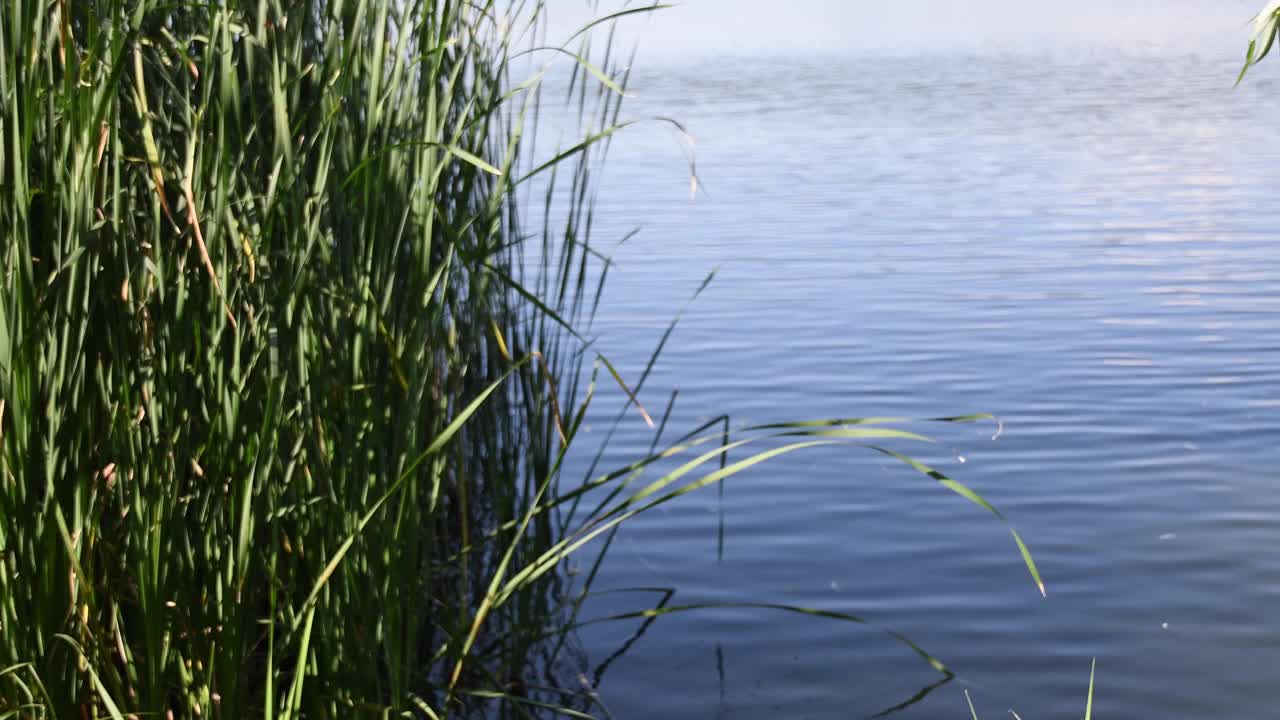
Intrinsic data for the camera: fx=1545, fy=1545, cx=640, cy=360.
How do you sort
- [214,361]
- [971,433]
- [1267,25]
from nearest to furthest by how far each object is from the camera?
[214,361] → [1267,25] → [971,433]

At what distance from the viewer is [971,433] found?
6.16 metres

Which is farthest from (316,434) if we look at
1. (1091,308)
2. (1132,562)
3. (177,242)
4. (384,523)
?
(1091,308)

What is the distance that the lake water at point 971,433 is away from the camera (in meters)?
3.97

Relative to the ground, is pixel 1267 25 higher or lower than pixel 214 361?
higher

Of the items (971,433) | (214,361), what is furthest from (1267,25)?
(971,433)

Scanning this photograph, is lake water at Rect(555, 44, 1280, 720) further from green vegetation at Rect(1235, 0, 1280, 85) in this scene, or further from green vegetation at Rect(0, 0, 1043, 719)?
green vegetation at Rect(1235, 0, 1280, 85)

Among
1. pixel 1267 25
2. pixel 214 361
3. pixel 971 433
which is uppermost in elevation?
pixel 1267 25

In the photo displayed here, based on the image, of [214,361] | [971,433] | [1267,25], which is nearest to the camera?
[214,361]

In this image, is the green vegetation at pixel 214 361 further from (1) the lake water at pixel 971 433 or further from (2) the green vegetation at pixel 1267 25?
(2) the green vegetation at pixel 1267 25

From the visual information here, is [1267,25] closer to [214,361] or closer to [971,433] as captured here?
[214,361]

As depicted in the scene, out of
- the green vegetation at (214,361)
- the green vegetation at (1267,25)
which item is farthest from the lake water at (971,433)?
the green vegetation at (1267,25)

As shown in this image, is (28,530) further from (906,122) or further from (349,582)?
(906,122)

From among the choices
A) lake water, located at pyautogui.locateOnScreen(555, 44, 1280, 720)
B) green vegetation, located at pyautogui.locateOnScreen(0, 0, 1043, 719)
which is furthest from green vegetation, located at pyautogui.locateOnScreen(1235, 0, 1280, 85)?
lake water, located at pyautogui.locateOnScreen(555, 44, 1280, 720)

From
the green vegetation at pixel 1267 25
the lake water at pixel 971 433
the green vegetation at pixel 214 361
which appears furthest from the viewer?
the lake water at pixel 971 433
